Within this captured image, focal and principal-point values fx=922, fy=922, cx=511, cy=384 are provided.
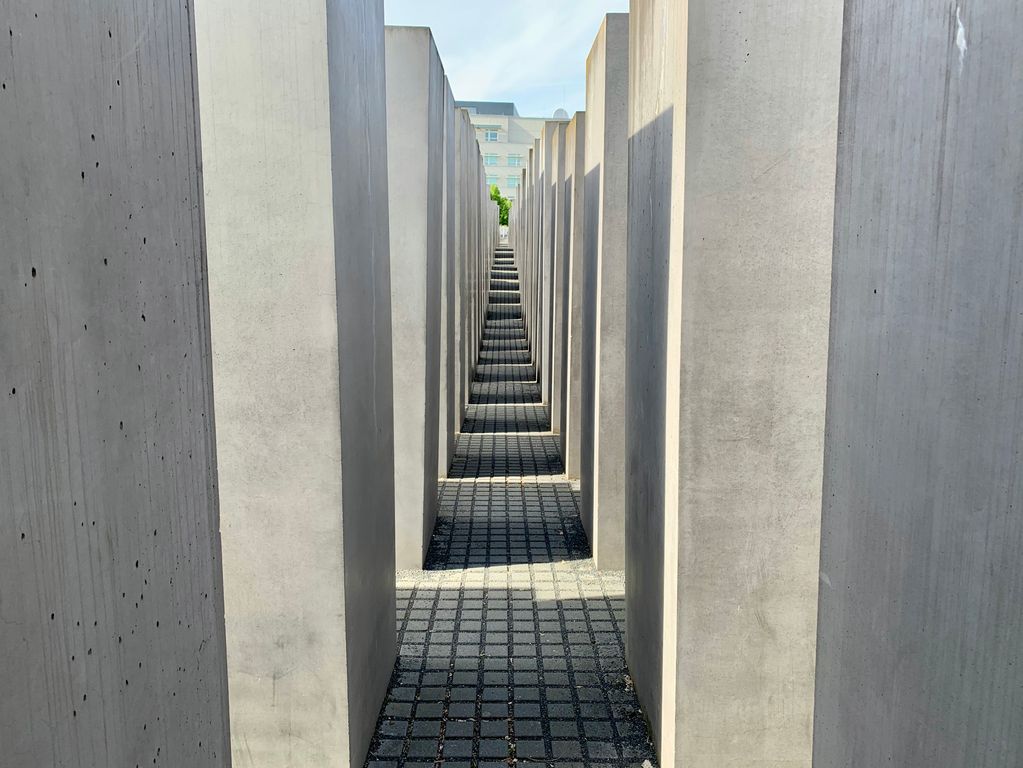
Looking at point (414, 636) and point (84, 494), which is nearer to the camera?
point (84, 494)

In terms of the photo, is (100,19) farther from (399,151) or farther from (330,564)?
(399,151)

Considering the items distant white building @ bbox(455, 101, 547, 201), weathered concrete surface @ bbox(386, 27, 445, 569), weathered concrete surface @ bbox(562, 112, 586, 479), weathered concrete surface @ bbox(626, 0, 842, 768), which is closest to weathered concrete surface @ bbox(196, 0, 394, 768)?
weathered concrete surface @ bbox(626, 0, 842, 768)

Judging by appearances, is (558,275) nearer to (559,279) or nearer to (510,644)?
(559,279)

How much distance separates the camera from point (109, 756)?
183 centimetres

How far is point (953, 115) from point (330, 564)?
333 centimetres

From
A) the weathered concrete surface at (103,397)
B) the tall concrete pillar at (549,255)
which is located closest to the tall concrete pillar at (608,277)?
the weathered concrete surface at (103,397)

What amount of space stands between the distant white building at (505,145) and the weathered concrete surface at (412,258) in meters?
68.1

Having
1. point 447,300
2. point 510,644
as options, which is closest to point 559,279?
point 447,300

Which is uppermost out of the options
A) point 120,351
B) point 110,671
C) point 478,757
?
point 120,351

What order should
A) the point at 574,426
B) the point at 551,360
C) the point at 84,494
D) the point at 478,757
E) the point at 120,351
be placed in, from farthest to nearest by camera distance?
the point at 551,360 → the point at 574,426 → the point at 478,757 → the point at 120,351 → the point at 84,494

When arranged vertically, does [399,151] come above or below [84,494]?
above

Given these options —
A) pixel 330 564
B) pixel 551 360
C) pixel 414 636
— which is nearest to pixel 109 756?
pixel 330 564

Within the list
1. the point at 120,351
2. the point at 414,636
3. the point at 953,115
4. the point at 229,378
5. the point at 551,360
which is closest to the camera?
the point at 953,115

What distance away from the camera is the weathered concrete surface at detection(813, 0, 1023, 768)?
4.64 feet
